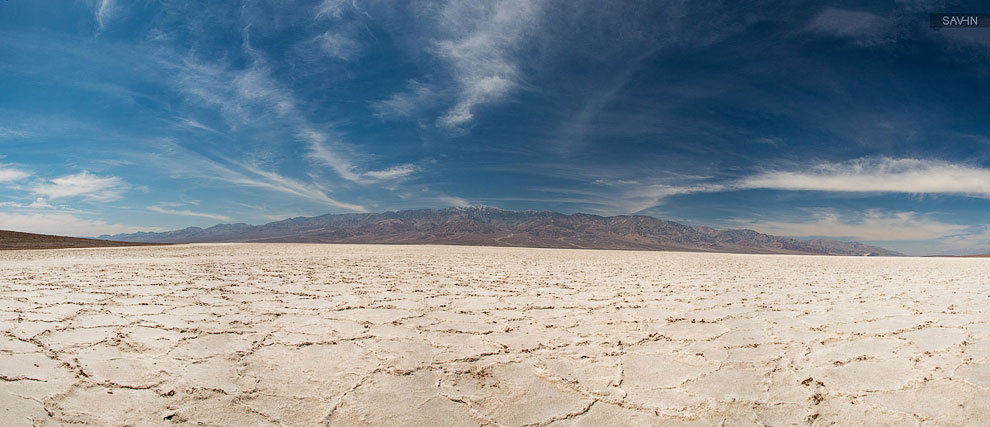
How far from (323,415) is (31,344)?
2266 mm

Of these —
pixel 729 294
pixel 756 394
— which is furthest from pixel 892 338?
pixel 729 294

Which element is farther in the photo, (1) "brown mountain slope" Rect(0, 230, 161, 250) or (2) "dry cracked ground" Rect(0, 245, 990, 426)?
(1) "brown mountain slope" Rect(0, 230, 161, 250)

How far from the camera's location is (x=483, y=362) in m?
2.42

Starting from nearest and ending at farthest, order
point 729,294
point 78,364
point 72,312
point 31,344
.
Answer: point 78,364
point 31,344
point 72,312
point 729,294

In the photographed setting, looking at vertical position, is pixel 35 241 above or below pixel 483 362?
above

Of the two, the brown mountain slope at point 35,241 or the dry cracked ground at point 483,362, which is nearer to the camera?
the dry cracked ground at point 483,362

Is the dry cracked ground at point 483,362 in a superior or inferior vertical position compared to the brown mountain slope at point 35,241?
inferior

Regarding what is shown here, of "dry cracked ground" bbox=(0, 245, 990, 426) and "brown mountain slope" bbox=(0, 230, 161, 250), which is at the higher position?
"brown mountain slope" bbox=(0, 230, 161, 250)

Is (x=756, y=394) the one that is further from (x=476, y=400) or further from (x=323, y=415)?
(x=323, y=415)

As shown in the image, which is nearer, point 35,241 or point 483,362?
point 483,362

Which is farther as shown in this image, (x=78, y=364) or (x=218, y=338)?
(x=218, y=338)

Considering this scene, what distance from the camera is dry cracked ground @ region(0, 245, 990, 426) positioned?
6.01 feet

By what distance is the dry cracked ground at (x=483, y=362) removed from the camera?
1832mm

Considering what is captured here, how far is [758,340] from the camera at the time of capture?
2.89 meters
